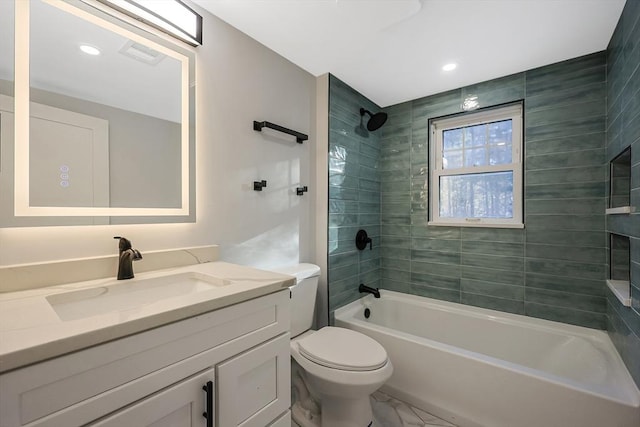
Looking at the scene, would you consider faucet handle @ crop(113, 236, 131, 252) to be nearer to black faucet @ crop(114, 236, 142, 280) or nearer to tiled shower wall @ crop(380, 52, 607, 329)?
black faucet @ crop(114, 236, 142, 280)

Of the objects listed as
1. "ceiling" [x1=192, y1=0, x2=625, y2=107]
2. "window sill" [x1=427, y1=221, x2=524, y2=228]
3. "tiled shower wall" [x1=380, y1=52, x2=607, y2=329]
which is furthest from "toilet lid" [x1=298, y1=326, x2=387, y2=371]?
"ceiling" [x1=192, y1=0, x2=625, y2=107]

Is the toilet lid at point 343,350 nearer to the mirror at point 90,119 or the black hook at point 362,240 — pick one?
the black hook at point 362,240

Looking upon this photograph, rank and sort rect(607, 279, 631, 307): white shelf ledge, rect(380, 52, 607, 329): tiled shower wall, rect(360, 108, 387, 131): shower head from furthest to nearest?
rect(360, 108, 387, 131): shower head → rect(380, 52, 607, 329): tiled shower wall → rect(607, 279, 631, 307): white shelf ledge

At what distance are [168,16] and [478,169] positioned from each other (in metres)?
2.35

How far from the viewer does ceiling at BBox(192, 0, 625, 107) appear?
1.38 m

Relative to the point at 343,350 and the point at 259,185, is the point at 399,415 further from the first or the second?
the point at 259,185

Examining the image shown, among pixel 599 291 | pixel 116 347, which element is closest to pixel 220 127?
pixel 116 347

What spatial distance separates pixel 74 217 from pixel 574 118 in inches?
114

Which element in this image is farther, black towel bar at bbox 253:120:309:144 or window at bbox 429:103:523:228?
window at bbox 429:103:523:228

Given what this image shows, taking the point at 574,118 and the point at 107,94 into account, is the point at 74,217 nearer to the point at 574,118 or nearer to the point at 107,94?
the point at 107,94

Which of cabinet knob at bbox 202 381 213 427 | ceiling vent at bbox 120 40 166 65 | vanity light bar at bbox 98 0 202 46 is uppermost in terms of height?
vanity light bar at bbox 98 0 202 46

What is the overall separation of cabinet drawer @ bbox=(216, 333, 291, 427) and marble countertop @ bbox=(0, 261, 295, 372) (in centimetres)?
21

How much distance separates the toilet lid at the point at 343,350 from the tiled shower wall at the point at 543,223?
1131 millimetres

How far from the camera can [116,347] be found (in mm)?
615
